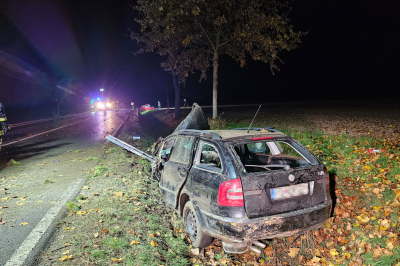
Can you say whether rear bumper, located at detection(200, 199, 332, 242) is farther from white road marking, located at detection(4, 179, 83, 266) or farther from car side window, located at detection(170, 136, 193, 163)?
white road marking, located at detection(4, 179, 83, 266)

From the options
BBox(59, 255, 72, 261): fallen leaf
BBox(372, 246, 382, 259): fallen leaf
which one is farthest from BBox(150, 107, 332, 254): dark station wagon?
BBox(59, 255, 72, 261): fallen leaf

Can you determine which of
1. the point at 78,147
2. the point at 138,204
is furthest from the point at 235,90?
the point at 138,204

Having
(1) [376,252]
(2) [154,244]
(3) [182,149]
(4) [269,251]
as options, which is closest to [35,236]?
(2) [154,244]

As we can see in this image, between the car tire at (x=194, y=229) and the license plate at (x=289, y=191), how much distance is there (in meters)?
1.13

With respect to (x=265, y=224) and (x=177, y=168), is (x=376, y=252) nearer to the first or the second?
(x=265, y=224)

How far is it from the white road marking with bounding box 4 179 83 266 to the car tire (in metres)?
2.17

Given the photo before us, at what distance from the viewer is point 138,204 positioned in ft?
17.3

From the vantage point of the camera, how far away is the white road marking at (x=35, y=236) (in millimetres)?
3422

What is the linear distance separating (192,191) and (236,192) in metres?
0.85

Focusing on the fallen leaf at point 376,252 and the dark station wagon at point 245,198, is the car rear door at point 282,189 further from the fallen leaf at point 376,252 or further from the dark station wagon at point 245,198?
the fallen leaf at point 376,252

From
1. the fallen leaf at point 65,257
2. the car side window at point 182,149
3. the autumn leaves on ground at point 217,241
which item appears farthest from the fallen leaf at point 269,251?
the fallen leaf at point 65,257

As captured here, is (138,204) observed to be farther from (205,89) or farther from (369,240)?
(205,89)

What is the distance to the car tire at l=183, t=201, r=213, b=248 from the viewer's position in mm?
3713

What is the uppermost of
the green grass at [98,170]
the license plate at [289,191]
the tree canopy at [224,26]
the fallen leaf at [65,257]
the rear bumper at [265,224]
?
the tree canopy at [224,26]
